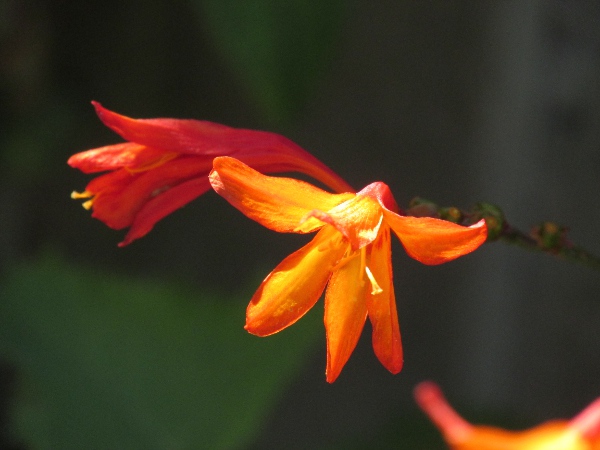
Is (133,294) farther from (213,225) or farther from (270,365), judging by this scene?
(213,225)

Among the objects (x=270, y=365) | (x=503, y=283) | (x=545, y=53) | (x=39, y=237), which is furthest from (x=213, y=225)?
(x=545, y=53)

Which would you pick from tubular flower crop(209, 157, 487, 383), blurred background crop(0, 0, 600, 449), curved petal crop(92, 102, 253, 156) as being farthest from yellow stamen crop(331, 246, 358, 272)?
blurred background crop(0, 0, 600, 449)

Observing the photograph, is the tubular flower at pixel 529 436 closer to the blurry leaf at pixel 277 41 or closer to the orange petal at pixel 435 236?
the orange petal at pixel 435 236

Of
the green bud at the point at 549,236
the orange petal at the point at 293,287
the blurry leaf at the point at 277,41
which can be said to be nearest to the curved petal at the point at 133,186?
the orange petal at the point at 293,287

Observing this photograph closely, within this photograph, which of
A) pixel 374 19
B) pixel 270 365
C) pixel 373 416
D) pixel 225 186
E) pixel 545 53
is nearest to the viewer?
pixel 225 186

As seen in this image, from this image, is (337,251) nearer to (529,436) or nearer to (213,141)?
(213,141)

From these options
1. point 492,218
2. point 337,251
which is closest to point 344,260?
point 337,251

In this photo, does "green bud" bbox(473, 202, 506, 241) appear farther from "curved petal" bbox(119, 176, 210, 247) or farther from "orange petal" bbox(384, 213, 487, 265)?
"curved petal" bbox(119, 176, 210, 247)
